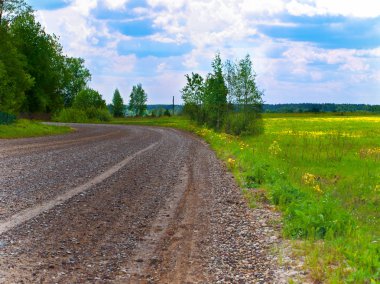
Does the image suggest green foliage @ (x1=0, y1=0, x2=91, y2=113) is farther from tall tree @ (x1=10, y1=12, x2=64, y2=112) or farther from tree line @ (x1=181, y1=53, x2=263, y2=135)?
tree line @ (x1=181, y1=53, x2=263, y2=135)

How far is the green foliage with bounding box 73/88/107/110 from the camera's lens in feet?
324

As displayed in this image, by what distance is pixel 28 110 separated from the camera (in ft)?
268

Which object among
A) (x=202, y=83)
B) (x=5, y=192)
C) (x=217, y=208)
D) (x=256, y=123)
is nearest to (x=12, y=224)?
(x=5, y=192)

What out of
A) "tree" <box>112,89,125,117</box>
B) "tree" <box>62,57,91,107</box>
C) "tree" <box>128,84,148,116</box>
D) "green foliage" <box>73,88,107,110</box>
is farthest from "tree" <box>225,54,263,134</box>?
"tree" <box>128,84,148,116</box>

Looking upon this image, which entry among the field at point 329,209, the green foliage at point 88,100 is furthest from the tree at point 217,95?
the green foliage at point 88,100

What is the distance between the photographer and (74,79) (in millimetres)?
116438

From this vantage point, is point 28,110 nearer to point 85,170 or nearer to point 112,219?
point 85,170

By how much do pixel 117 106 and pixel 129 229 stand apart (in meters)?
143

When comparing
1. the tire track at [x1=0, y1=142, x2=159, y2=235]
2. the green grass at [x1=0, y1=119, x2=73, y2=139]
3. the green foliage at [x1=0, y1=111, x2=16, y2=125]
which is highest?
the green foliage at [x1=0, y1=111, x2=16, y2=125]

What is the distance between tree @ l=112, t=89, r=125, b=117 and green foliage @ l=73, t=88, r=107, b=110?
34909 mm

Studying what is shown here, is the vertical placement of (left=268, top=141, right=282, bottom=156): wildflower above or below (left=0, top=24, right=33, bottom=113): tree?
below

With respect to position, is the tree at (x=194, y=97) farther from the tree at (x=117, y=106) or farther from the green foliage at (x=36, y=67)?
the tree at (x=117, y=106)

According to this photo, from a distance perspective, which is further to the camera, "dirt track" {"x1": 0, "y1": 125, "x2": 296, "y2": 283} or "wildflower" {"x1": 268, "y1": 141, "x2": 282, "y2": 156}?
"wildflower" {"x1": 268, "y1": 141, "x2": 282, "y2": 156}

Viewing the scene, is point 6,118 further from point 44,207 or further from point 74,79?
point 74,79
